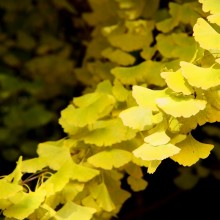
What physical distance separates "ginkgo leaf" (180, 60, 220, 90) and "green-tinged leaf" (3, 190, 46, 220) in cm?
23

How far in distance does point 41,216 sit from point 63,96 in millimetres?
786

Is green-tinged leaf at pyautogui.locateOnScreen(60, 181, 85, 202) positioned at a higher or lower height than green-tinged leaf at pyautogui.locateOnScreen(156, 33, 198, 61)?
lower

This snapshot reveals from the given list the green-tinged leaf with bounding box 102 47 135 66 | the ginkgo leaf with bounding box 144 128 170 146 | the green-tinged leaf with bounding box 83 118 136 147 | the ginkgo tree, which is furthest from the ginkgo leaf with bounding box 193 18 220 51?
the green-tinged leaf with bounding box 102 47 135 66

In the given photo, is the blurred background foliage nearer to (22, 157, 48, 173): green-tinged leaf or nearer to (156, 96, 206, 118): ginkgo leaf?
(22, 157, 48, 173): green-tinged leaf

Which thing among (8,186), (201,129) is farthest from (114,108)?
(201,129)

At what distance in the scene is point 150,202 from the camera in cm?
137

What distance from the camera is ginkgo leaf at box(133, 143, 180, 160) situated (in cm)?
58

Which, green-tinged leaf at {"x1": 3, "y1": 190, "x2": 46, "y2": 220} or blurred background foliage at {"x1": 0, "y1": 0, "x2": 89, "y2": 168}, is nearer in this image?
green-tinged leaf at {"x1": 3, "y1": 190, "x2": 46, "y2": 220}

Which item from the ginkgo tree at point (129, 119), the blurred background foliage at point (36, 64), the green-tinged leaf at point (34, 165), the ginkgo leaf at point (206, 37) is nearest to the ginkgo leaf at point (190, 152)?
the ginkgo tree at point (129, 119)

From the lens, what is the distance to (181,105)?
60 cm

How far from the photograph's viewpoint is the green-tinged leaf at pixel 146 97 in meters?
0.63

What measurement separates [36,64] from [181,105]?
835 millimetres

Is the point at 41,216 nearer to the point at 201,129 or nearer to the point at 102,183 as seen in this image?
the point at 102,183

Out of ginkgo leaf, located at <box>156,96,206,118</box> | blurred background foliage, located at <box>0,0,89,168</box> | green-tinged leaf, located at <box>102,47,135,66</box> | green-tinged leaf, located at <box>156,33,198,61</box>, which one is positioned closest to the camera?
ginkgo leaf, located at <box>156,96,206,118</box>
